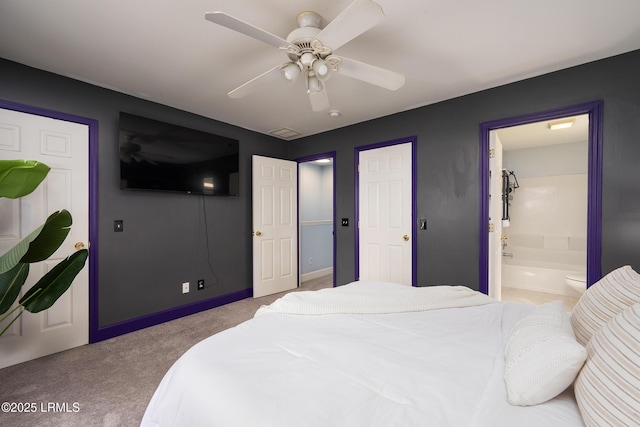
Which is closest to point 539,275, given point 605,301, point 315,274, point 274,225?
point 315,274

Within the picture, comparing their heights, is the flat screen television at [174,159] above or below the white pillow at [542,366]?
above

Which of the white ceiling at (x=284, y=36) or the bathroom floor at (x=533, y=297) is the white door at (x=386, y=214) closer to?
the white ceiling at (x=284, y=36)

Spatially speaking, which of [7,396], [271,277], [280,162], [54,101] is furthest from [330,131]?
[7,396]

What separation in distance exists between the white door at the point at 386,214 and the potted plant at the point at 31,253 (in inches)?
111

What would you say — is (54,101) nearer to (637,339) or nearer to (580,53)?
(637,339)

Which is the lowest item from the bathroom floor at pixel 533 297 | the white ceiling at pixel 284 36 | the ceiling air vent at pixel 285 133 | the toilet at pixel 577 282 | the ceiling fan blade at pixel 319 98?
the bathroom floor at pixel 533 297

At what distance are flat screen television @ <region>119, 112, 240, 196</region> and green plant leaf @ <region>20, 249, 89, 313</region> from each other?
3.16 ft

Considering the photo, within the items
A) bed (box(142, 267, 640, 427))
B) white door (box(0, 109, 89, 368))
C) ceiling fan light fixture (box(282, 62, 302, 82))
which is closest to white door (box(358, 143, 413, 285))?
bed (box(142, 267, 640, 427))

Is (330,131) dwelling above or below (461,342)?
above

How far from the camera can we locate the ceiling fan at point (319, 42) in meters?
1.29

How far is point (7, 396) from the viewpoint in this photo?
1799mm

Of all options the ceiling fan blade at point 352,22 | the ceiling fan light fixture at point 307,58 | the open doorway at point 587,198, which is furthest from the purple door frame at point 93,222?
the open doorway at point 587,198

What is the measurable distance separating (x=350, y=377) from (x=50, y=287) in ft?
7.10

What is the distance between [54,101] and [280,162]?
2.44 m
